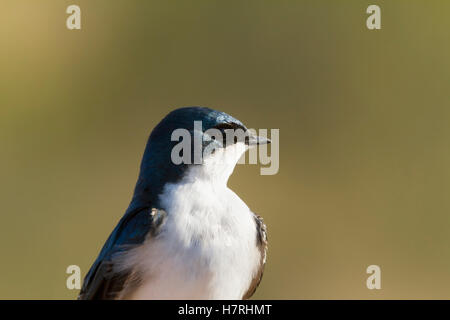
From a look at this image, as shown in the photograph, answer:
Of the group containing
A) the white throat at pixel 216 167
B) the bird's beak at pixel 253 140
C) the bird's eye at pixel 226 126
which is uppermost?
the bird's eye at pixel 226 126

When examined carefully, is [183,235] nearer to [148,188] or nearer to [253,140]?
[148,188]

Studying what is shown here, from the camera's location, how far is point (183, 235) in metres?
1.40

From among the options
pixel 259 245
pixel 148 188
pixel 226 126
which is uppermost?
pixel 226 126

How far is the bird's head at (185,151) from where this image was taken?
1518 millimetres

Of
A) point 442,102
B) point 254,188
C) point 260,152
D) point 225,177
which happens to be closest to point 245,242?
point 225,177

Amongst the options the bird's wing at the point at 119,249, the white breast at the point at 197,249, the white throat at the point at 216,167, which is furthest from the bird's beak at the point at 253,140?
the bird's wing at the point at 119,249

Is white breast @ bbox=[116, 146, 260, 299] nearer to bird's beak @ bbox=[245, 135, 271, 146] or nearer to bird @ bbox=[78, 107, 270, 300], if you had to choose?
bird @ bbox=[78, 107, 270, 300]

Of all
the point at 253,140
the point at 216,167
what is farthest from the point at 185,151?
the point at 253,140

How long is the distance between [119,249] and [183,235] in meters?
0.17

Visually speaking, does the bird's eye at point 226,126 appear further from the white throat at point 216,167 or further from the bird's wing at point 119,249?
the bird's wing at point 119,249

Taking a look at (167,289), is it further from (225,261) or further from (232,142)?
(232,142)

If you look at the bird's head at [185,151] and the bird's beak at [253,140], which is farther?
the bird's beak at [253,140]

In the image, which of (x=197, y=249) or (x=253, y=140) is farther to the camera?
(x=253, y=140)

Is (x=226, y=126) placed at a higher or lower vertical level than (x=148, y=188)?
higher
